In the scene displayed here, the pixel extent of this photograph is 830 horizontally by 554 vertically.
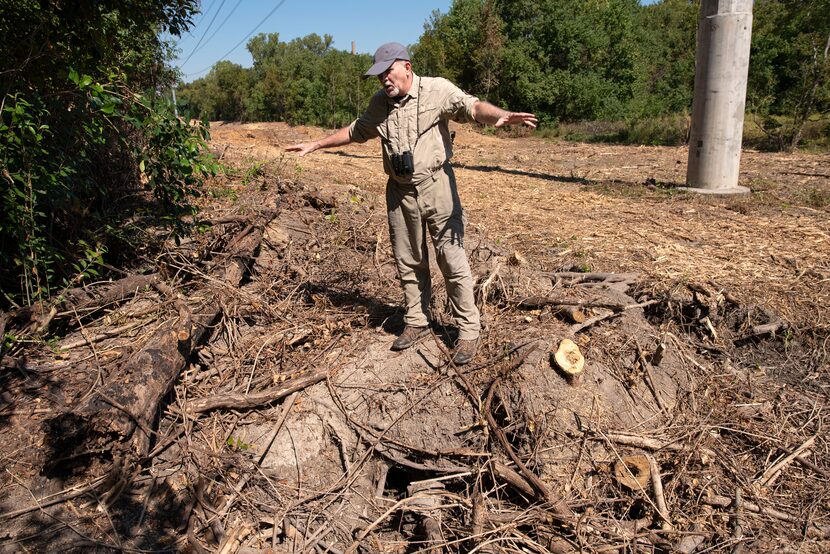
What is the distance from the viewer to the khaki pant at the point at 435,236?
3.79m

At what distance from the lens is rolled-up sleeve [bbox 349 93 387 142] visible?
3.90 m

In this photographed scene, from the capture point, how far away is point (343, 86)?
86.4ft

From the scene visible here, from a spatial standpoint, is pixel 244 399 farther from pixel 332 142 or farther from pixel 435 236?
pixel 332 142

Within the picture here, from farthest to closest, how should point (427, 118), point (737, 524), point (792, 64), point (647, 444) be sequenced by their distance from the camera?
point (792, 64), point (427, 118), point (647, 444), point (737, 524)

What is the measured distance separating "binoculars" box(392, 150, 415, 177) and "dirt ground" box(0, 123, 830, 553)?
4.09 ft

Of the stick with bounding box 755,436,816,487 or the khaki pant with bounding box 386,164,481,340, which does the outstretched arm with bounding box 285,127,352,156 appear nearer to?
the khaki pant with bounding box 386,164,481,340

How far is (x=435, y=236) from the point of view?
12.7 feet

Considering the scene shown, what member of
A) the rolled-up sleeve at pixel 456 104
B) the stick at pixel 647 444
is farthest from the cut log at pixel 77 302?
the stick at pixel 647 444

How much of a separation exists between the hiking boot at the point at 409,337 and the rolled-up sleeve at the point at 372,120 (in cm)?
140

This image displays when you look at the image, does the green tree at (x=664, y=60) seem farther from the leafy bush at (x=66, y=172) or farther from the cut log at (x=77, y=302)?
the cut log at (x=77, y=302)

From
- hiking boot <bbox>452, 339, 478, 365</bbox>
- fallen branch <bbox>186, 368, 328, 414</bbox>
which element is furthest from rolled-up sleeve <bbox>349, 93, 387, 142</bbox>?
fallen branch <bbox>186, 368, 328, 414</bbox>

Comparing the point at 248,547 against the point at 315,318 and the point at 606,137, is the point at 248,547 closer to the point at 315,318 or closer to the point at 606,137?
the point at 315,318

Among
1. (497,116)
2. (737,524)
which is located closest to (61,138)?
(497,116)

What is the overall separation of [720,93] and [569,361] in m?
6.54
